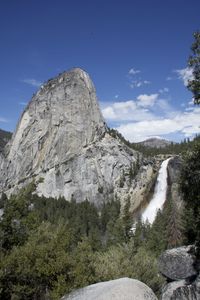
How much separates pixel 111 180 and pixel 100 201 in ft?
45.3

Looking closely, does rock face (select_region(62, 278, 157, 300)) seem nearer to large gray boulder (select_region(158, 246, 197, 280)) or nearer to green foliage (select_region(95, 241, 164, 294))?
green foliage (select_region(95, 241, 164, 294))

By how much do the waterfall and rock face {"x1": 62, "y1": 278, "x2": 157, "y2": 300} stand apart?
115 metres

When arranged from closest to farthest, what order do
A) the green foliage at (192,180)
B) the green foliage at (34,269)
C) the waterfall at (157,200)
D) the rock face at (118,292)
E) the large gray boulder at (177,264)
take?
the rock face at (118,292)
the green foliage at (192,180)
the green foliage at (34,269)
the large gray boulder at (177,264)
the waterfall at (157,200)

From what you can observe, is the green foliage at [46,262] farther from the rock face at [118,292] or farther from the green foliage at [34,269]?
the rock face at [118,292]

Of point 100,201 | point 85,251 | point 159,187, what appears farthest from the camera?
point 100,201

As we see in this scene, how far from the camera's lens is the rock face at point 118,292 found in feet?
46.1

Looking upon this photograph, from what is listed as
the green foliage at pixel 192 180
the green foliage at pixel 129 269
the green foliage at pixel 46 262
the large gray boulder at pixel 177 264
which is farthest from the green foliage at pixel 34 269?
the large gray boulder at pixel 177 264

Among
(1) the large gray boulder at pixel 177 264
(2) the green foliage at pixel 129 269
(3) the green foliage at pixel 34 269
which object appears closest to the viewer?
(3) the green foliage at pixel 34 269

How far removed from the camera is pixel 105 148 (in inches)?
7362

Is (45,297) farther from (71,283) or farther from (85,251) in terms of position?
(85,251)

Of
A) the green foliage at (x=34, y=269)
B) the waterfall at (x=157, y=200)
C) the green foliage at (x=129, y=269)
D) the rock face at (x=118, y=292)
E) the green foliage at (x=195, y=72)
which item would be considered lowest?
the waterfall at (x=157, y=200)

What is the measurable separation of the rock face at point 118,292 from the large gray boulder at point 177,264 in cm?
1769

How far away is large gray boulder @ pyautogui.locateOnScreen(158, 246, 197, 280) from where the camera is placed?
3161cm

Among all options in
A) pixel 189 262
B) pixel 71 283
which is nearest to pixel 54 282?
pixel 71 283
